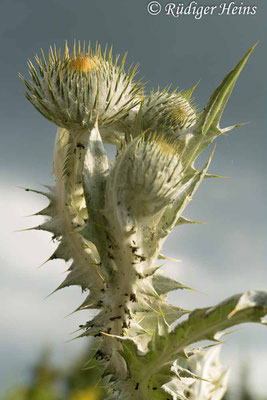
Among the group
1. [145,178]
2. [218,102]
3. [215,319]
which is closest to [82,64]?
[218,102]

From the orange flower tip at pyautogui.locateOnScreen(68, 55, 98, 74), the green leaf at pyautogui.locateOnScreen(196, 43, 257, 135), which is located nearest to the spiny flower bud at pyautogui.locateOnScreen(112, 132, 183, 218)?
the green leaf at pyautogui.locateOnScreen(196, 43, 257, 135)

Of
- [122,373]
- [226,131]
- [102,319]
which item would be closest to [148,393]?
[122,373]

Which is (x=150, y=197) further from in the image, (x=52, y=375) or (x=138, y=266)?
(x=52, y=375)

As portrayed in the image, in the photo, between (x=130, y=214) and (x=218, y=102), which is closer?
(x=130, y=214)

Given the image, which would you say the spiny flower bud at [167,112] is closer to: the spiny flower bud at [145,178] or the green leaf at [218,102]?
the green leaf at [218,102]

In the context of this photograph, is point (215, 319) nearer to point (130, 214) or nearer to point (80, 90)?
point (130, 214)

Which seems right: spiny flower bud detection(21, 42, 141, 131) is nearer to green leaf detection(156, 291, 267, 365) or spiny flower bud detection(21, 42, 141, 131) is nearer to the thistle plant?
the thistle plant

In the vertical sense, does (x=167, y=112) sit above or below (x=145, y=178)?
above

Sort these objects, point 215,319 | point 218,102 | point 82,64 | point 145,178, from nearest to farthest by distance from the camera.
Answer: point 215,319, point 145,178, point 218,102, point 82,64
